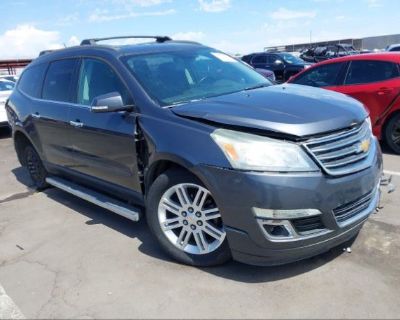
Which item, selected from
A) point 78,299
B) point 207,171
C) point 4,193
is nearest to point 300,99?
point 207,171

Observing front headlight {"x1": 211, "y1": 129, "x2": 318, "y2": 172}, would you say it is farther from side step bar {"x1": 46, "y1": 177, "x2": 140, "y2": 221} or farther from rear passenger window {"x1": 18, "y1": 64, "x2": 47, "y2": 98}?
rear passenger window {"x1": 18, "y1": 64, "x2": 47, "y2": 98}

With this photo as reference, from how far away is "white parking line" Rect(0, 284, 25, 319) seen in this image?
327 centimetres

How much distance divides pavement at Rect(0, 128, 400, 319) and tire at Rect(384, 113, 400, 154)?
250cm

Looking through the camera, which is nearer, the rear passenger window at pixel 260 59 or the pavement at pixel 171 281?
the pavement at pixel 171 281

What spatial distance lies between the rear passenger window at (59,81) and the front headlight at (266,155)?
8.30ft

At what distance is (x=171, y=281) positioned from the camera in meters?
3.54

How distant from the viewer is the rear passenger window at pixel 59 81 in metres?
5.05

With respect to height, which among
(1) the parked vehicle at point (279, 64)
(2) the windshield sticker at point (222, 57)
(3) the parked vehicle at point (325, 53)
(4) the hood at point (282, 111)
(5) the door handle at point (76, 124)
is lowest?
(3) the parked vehicle at point (325, 53)

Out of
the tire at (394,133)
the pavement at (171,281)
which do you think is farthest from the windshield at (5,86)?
the tire at (394,133)

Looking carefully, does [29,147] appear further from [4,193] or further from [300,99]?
[300,99]

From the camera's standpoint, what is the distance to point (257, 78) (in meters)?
4.81

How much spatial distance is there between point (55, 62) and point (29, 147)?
154 centimetres

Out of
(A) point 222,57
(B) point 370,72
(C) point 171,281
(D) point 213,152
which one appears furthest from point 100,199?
(B) point 370,72

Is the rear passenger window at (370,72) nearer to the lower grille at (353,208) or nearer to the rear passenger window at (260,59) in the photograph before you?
the lower grille at (353,208)
